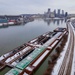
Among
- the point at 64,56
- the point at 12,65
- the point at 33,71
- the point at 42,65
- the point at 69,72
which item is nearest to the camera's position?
the point at 69,72

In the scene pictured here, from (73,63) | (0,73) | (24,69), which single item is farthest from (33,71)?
(73,63)

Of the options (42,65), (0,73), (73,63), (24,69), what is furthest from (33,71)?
(73,63)

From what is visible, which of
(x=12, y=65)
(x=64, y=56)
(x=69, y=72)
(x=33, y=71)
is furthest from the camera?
(x=64, y=56)

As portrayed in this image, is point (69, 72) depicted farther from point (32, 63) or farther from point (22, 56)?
point (22, 56)

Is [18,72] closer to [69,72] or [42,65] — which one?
[42,65]

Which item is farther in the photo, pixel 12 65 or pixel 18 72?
pixel 12 65

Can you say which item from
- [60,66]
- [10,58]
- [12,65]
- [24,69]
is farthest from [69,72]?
[10,58]

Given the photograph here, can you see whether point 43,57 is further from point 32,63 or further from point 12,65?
point 12,65

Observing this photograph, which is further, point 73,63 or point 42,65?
point 42,65

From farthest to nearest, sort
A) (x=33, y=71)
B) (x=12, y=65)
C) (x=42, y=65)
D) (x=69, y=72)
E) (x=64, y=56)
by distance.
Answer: (x=64, y=56)
(x=42, y=65)
(x=12, y=65)
(x=33, y=71)
(x=69, y=72)
